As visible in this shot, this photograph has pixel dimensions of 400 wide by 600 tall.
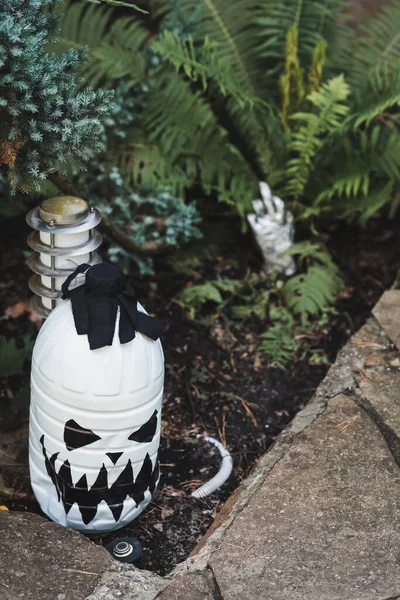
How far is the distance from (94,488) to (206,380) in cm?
111

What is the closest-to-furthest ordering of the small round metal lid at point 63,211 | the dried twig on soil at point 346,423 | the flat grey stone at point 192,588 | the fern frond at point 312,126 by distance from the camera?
the flat grey stone at point 192,588, the small round metal lid at point 63,211, the dried twig on soil at point 346,423, the fern frond at point 312,126

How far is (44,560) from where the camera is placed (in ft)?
8.55

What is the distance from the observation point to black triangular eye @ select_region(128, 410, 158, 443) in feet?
9.04

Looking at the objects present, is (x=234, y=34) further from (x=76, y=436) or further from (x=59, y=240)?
(x=76, y=436)

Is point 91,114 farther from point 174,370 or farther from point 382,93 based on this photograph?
point 382,93

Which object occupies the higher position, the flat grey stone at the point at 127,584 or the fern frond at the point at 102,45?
the fern frond at the point at 102,45

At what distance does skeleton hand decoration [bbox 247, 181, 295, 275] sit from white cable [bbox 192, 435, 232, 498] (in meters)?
1.32

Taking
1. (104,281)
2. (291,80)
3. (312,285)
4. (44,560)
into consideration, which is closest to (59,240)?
(104,281)

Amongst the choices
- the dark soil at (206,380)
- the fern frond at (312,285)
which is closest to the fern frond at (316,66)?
the fern frond at (312,285)

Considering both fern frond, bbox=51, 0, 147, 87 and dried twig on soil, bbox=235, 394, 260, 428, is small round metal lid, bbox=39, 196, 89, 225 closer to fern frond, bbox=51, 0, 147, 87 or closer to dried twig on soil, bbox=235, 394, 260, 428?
dried twig on soil, bbox=235, 394, 260, 428

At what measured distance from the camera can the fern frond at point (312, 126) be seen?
13.2 feet

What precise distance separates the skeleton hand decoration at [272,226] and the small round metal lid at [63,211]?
1.51 m

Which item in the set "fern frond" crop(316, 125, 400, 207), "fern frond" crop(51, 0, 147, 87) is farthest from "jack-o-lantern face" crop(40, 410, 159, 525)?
"fern frond" crop(51, 0, 147, 87)

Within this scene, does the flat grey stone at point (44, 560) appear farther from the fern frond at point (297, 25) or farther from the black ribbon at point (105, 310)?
the fern frond at point (297, 25)
